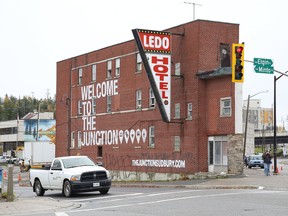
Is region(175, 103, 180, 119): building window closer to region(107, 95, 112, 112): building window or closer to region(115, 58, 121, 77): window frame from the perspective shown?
region(115, 58, 121, 77): window frame

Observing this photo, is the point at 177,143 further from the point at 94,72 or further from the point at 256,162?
the point at 256,162

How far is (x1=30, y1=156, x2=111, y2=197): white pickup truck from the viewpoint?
2427 cm

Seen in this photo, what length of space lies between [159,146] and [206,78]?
25.1 ft

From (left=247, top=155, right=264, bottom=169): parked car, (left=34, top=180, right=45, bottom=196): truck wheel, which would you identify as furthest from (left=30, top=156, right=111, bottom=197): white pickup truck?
(left=247, top=155, right=264, bottom=169): parked car

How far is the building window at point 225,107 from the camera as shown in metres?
38.4

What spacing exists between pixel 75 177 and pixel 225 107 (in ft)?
55.9

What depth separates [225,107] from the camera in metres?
38.7

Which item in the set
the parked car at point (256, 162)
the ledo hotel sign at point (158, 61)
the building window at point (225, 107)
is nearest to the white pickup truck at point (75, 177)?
the ledo hotel sign at point (158, 61)

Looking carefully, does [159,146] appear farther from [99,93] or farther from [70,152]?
[70,152]

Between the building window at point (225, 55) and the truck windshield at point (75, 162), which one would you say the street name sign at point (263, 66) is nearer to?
the building window at point (225, 55)

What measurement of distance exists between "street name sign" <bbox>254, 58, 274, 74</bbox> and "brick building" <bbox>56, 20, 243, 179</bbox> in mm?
7427

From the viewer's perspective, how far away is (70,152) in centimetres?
5919

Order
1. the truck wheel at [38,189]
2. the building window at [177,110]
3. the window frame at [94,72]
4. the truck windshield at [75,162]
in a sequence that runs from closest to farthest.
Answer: the truck windshield at [75,162]
the truck wheel at [38,189]
the building window at [177,110]
the window frame at [94,72]

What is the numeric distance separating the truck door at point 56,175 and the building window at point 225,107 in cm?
1590
